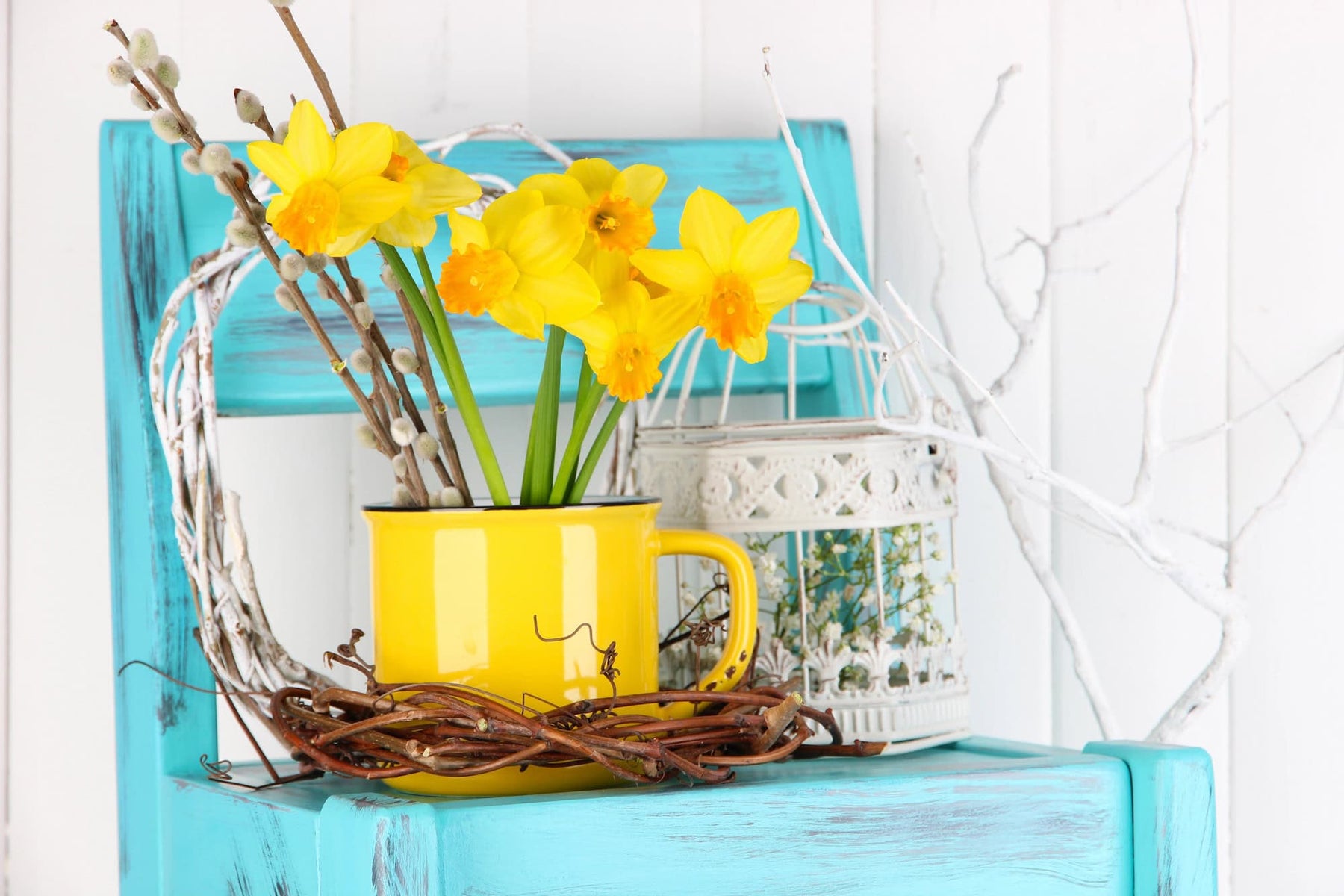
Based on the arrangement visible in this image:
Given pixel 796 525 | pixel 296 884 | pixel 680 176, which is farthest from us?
pixel 680 176

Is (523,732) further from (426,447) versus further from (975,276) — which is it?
(975,276)

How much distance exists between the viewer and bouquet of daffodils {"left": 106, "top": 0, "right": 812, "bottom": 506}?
46 centimetres

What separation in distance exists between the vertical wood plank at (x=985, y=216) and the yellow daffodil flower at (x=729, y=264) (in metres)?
0.35

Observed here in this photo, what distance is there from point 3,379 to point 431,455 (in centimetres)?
41

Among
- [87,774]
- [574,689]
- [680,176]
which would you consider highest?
[680,176]

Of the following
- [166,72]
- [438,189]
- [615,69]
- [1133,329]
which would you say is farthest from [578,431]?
[1133,329]

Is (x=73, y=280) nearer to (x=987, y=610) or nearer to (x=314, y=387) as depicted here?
(x=314, y=387)

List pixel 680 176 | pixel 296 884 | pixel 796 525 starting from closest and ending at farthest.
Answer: pixel 296 884, pixel 796 525, pixel 680 176

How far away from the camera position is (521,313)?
49cm

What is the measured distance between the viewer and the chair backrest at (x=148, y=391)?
25.5 inches

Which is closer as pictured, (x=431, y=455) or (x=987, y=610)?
(x=431, y=455)

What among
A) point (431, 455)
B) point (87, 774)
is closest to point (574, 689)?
point (431, 455)

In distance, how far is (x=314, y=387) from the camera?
0.68 meters

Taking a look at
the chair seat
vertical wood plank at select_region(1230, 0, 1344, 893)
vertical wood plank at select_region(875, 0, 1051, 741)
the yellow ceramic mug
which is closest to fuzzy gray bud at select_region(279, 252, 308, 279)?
the yellow ceramic mug
